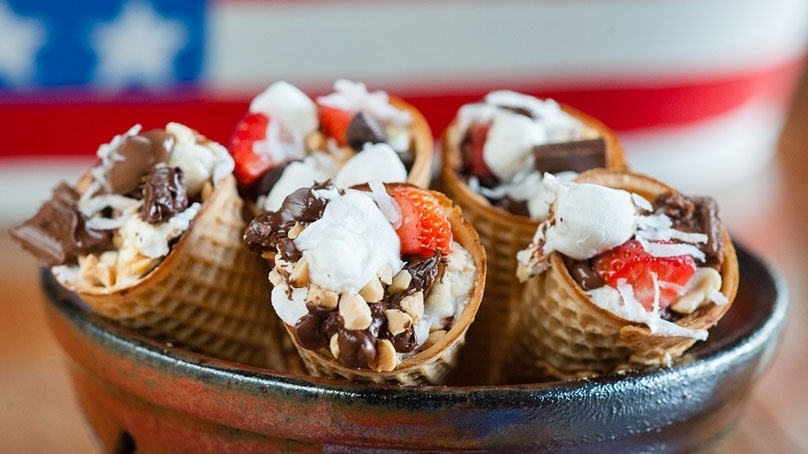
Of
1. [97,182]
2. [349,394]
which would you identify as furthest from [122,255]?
[349,394]

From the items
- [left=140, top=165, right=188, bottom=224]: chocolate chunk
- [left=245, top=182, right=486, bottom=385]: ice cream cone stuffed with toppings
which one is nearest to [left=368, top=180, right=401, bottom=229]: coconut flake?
[left=245, top=182, right=486, bottom=385]: ice cream cone stuffed with toppings

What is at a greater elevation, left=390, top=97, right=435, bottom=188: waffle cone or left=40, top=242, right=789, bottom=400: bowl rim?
left=390, top=97, right=435, bottom=188: waffle cone

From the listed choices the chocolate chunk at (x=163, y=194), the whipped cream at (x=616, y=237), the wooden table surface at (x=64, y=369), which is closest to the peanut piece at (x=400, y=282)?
the whipped cream at (x=616, y=237)

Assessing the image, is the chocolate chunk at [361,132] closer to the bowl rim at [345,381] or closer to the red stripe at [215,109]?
the bowl rim at [345,381]

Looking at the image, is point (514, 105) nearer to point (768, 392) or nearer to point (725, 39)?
point (768, 392)

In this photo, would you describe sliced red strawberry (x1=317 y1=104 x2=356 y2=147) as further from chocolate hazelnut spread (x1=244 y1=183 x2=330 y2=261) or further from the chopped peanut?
the chopped peanut

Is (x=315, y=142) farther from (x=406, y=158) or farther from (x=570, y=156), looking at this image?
(x=570, y=156)
